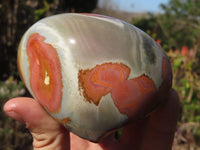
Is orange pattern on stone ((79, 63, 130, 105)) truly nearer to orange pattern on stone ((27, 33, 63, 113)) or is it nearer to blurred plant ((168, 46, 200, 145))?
orange pattern on stone ((27, 33, 63, 113))

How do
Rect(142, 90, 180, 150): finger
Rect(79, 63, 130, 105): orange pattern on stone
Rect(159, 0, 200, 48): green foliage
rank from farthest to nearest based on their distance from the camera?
1. Rect(159, 0, 200, 48): green foliage
2. Rect(142, 90, 180, 150): finger
3. Rect(79, 63, 130, 105): orange pattern on stone

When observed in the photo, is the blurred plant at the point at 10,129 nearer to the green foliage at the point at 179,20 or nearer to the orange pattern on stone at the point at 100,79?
the orange pattern on stone at the point at 100,79

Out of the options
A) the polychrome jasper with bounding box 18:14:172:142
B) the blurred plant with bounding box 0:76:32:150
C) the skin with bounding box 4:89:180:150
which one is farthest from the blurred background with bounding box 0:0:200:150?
the polychrome jasper with bounding box 18:14:172:142

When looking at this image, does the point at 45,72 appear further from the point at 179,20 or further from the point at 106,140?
the point at 179,20

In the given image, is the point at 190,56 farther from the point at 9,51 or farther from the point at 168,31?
the point at 168,31

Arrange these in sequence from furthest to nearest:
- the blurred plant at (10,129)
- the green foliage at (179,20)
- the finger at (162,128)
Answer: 1. the green foliage at (179,20)
2. the blurred plant at (10,129)
3. the finger at (162,128)

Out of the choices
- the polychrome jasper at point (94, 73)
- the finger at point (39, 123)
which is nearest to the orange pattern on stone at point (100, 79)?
the polychrome jasper at point (94, 73)

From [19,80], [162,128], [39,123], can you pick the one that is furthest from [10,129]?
[162,128]
